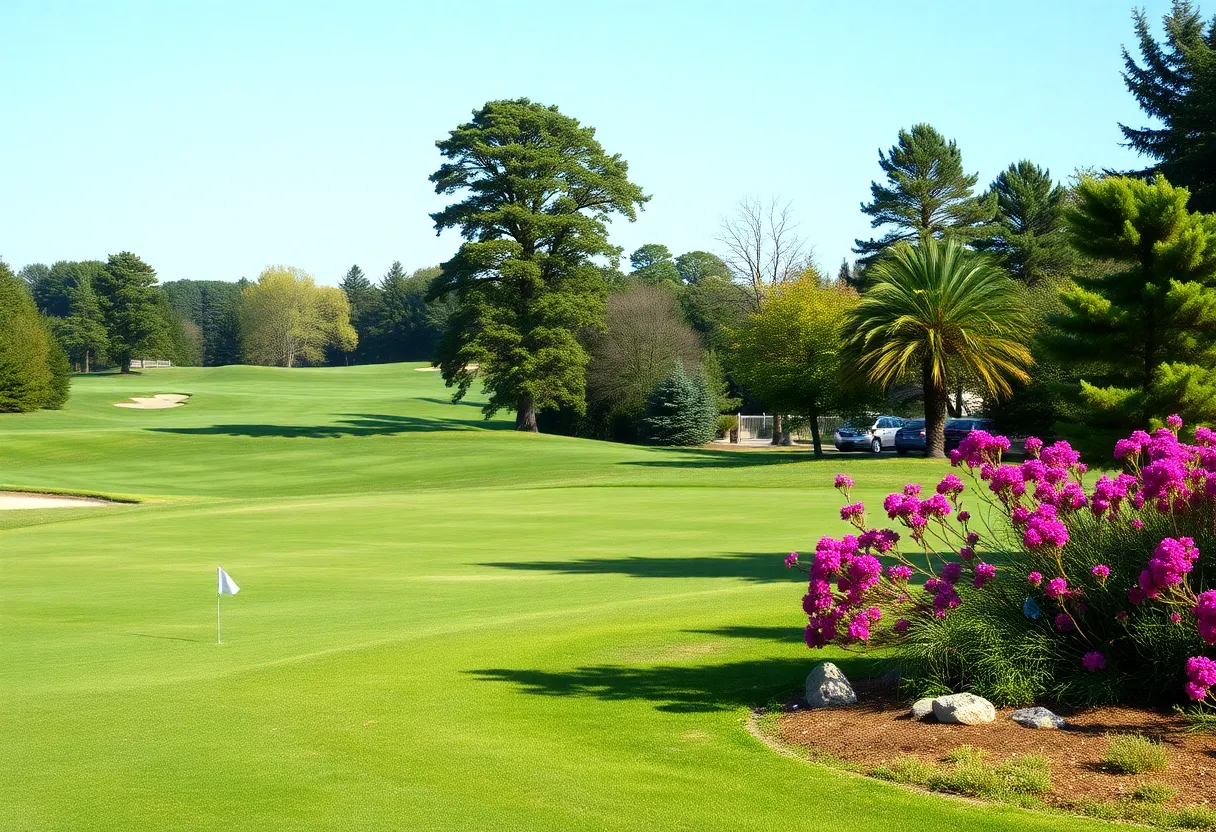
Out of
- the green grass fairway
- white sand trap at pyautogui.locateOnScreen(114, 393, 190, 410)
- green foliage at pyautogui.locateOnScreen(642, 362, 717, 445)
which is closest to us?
the green grass fairway

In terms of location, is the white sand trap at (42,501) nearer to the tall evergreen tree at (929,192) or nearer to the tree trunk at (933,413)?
the tree trunk at (933,413)

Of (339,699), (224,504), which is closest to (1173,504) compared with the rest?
(339,699)

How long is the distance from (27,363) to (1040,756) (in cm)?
7552

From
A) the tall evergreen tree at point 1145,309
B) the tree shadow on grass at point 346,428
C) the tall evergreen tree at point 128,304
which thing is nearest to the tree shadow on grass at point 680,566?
the tall evergreen tree at point 1145,309

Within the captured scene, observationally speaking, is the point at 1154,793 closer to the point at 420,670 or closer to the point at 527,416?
the point at 420,670

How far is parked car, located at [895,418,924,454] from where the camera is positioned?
5234 centimetres

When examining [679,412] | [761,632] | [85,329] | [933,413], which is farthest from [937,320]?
[85,329]

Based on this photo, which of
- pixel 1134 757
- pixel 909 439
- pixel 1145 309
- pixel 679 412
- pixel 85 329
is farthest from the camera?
pixel 85 329

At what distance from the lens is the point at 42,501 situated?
36.8 metres

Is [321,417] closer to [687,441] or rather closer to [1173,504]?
[687,441]

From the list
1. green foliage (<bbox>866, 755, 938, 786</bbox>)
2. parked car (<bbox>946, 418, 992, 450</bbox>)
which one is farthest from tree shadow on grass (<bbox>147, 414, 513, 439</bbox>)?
green foliage (<bbox>866, 755, 938, 786</bbox>)

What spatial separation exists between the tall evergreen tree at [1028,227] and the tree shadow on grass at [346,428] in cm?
3319

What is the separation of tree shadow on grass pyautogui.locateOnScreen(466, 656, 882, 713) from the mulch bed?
0.72 m

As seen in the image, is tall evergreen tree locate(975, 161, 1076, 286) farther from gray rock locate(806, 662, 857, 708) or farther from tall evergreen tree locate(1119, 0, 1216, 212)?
gray rock locate(806, 662, 857, 708)
